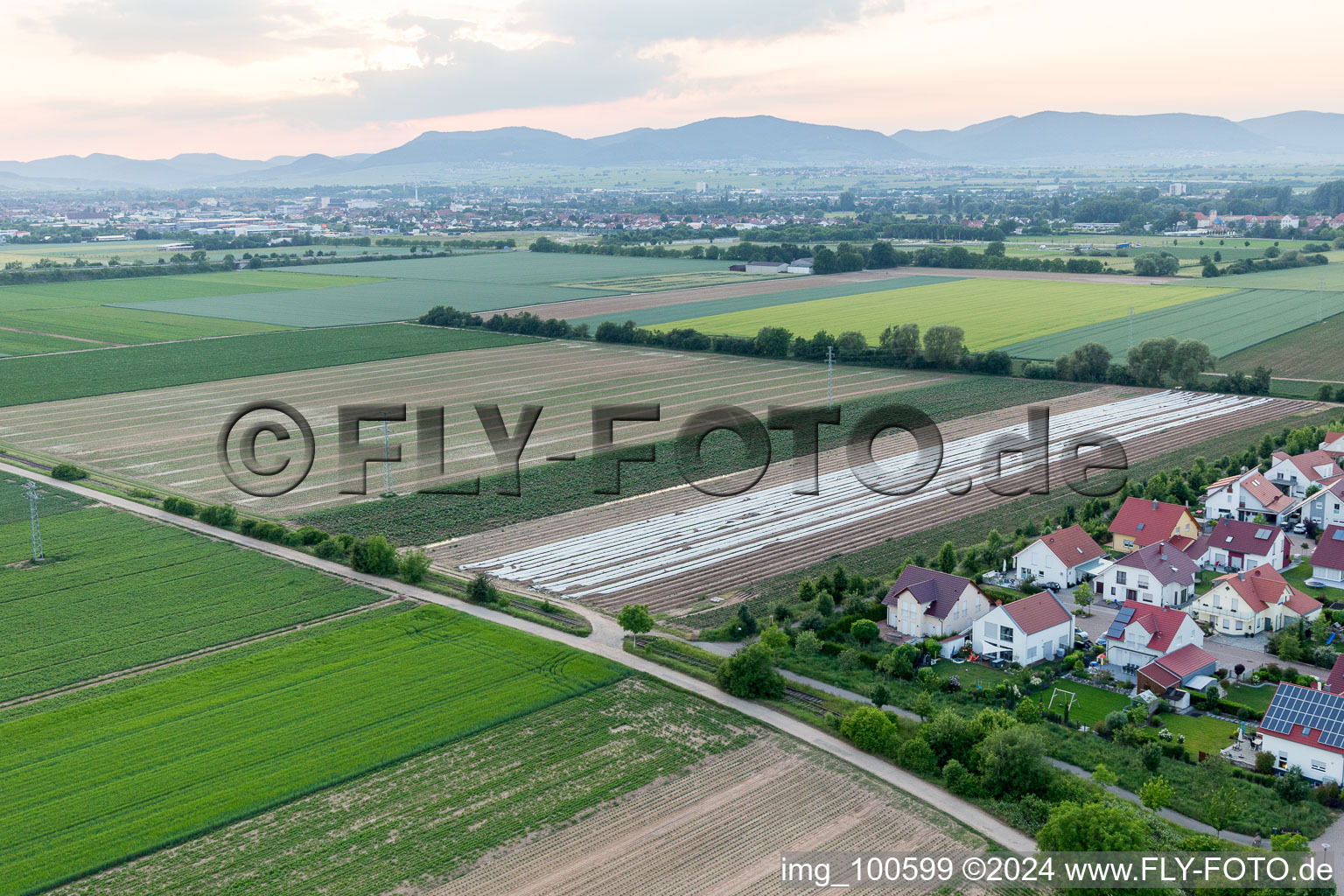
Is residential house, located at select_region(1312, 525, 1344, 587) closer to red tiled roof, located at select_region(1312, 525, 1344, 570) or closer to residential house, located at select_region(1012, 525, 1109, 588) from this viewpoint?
red tiled roof, located at select_region(1312, 525, 1344, 570)

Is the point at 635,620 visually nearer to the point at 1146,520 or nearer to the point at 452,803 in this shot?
the point at 452,803

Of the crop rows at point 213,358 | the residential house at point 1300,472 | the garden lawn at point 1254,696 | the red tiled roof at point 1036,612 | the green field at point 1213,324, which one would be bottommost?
the garden lawn at point 1254,696

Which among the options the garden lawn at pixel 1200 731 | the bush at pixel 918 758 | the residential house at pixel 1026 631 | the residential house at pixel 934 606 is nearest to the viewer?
the bush at pixel 918 758

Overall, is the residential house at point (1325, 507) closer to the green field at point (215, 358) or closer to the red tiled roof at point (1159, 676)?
the red tiled roof at point (1159, 676)

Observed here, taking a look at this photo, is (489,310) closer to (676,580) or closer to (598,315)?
(598,315)

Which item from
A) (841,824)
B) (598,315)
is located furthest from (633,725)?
(598,315)

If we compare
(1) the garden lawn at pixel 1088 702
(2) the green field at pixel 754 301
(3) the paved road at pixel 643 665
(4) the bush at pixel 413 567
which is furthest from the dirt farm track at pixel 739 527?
(2) the green field at pixel 754 301

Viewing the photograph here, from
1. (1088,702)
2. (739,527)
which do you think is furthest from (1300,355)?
(1088,702)
